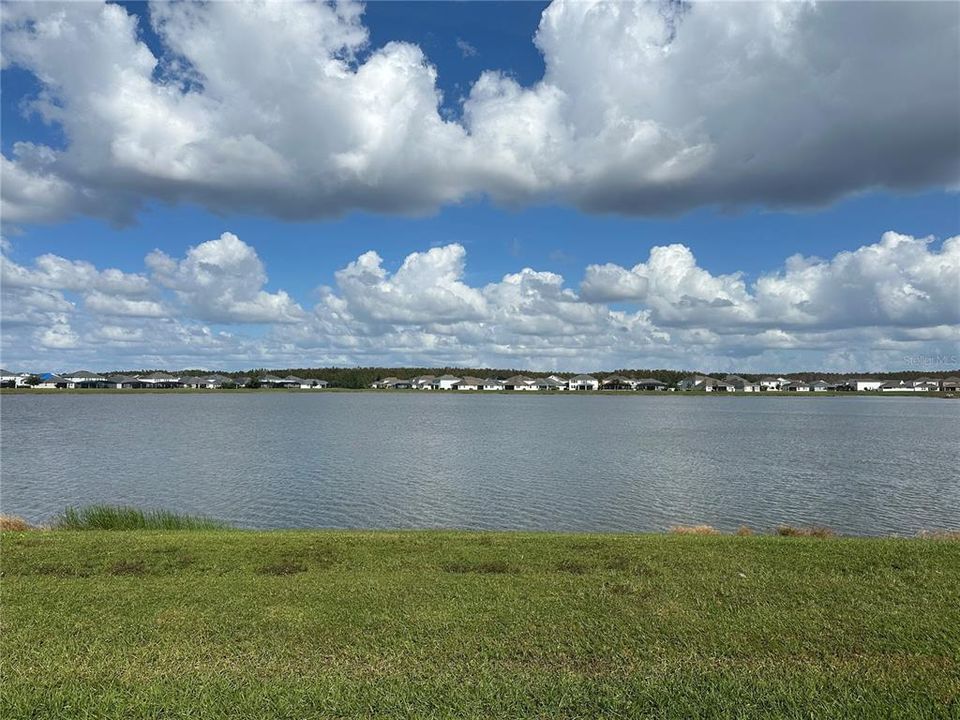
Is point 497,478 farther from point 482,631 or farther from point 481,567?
point 482,631

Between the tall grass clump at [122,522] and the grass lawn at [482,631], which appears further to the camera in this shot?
the tall grass clump at [122,522]

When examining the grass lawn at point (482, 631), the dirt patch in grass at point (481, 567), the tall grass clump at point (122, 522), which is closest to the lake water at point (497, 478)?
the tall grass clump at point (122, 522)

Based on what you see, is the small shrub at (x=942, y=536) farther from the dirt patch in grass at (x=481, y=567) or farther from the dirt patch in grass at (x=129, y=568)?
the dirt patch in grass at (x=129, y=568)

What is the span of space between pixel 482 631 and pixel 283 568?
375 centimetres

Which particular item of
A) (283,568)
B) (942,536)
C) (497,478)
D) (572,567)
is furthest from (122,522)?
(942,536)

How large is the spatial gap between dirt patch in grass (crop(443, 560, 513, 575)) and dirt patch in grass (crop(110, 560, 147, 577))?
164 inches

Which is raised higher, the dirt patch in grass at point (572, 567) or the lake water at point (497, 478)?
the dirt patch in grass at point (572, 567)

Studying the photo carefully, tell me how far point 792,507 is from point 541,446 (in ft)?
67.4

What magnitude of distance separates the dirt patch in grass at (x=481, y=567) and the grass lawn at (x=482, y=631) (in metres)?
0.05

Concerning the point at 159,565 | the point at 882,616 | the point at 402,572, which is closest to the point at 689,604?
the point at 882,616

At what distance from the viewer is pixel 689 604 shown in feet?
25.6

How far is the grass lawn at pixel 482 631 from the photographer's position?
557 cm

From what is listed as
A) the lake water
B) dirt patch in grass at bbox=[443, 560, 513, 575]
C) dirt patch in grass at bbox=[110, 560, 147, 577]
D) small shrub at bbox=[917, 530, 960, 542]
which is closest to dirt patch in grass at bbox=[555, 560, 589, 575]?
dirt patch in grass at bbox=[443, 560, 513, 575]

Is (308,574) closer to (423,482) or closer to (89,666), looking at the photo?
(89,666)
